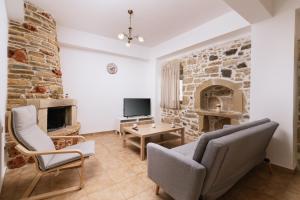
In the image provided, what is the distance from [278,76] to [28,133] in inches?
142

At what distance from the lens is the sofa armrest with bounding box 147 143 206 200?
1.27 metres

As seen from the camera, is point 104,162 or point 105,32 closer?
point 104,162

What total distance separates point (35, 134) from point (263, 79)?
11.5 feet

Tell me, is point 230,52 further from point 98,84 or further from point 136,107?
point 98,84

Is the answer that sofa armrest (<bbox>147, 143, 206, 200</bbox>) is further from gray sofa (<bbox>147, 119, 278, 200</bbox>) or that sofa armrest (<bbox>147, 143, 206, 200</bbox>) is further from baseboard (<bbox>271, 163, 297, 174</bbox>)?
baseboard (<bbox>271, 163, 297, 174</bbox>)

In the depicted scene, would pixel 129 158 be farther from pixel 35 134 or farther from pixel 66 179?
pixel 35 134

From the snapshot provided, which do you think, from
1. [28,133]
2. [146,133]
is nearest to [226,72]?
[146,133]

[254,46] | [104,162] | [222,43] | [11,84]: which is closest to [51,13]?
[11,84]

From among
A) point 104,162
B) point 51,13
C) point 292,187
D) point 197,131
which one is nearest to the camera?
point 292,187

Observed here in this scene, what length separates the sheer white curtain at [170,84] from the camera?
446cm

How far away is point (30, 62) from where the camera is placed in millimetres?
2643

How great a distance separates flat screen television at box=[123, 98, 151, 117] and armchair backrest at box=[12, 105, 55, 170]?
2.59 meters

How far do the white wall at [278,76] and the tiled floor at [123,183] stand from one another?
1.28ft

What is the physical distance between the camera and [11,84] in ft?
7.97
